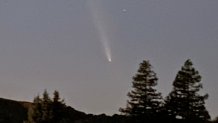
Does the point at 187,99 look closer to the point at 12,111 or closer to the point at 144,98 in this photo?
the point at 144,98

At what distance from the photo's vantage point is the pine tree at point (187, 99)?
62625mm

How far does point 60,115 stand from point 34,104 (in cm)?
378

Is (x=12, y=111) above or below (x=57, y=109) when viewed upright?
above

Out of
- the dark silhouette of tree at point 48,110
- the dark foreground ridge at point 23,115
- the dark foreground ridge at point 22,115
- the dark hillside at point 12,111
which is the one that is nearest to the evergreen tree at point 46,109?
the dark silhouette of tree at point 48,110

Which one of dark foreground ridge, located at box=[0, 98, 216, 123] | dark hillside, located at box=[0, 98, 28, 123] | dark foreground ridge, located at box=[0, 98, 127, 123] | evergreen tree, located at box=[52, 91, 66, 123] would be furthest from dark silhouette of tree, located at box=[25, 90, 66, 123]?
dark hillside, located at box=[0, 98, 28, 123]

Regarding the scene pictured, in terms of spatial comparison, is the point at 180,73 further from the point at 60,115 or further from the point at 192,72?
the point at 60,115

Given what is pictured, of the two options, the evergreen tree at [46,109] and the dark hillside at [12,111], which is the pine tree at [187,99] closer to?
the evergreen tree at [46,109]

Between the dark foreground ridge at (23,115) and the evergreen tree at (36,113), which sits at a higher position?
the dark foreground ridge at (23,115)

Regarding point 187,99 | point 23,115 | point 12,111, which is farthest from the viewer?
point 12,111

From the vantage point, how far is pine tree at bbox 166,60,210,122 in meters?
62.6

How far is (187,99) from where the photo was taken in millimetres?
63719

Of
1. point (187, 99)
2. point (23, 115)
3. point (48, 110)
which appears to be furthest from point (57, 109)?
point (23, 115)

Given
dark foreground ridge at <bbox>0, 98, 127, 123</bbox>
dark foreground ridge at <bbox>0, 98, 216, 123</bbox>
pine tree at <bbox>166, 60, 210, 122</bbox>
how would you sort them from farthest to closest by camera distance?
dark foreground ridge at <bbox>0, 98, 127, 123</bbox>
dark foreground ridge at <bbox>0, 98, 216, 123</bbox>
pine tree at <bbox>166, 60, 210, 122</bbox>

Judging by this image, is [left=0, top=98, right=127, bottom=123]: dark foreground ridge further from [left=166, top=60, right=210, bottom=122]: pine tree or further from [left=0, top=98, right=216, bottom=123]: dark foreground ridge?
[left=166, top=60, right=210, bottom=122]: pine tree
